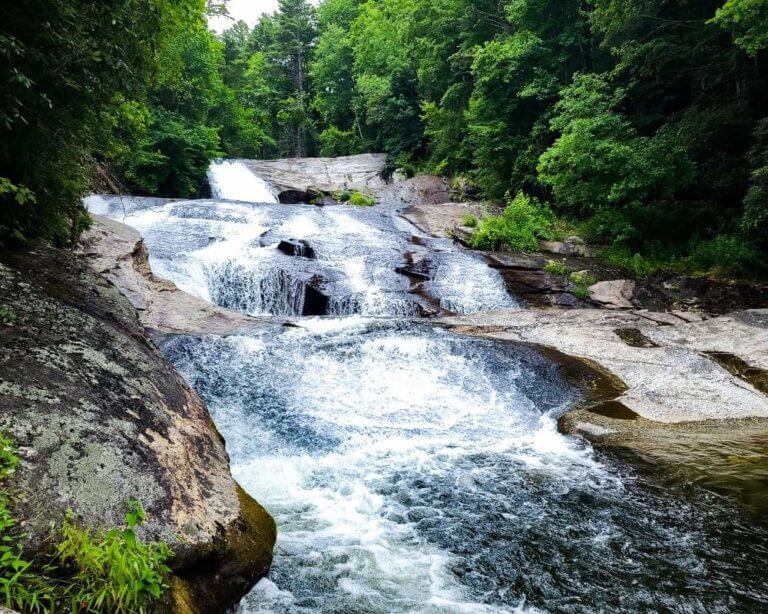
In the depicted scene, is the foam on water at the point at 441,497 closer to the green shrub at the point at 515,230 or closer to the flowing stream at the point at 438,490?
the flowing stream at the point at 438,490

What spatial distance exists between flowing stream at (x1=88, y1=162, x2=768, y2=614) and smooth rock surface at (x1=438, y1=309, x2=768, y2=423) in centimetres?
111

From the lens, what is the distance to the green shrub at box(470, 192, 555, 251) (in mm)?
17344

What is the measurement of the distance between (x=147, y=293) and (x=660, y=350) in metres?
10.7

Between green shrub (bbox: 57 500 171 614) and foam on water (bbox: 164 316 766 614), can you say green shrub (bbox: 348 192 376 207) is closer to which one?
foam on water (bbox: 164 316 766 614)

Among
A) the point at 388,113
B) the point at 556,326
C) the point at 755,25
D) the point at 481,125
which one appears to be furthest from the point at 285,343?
the point at 388,113

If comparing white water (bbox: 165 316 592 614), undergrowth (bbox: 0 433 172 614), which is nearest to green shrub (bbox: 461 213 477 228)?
white water (bbox: 165 316 592 614)

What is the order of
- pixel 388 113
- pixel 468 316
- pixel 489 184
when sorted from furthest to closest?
pixel 388 113, pixel 489 184, pixel 468 316

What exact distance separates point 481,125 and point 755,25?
12473 mm

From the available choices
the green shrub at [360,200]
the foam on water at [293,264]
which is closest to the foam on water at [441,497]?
the foam on water at [293,264]

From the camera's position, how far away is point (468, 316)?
1198cm

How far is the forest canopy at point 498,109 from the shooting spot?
17.2 ft

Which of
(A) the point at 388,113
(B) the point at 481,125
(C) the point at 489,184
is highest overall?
(A) the point at 388,113

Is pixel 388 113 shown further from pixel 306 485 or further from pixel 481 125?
pixel 306 485

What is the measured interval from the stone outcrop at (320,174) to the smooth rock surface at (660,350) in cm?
1968
